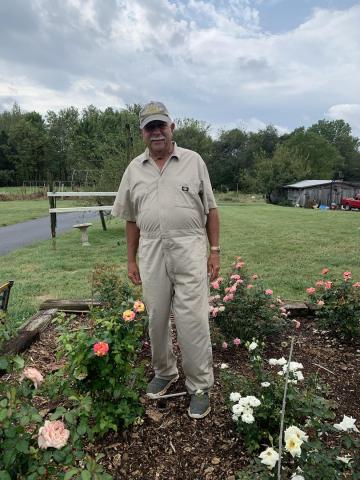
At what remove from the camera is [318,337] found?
11.6 feet

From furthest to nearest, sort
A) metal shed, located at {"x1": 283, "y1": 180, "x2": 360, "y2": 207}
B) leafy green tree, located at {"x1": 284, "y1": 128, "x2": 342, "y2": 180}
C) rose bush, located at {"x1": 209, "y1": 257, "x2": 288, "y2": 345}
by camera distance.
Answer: leafy green tree, located at {"x1": 284, "y1": 128, "x2": 342, "y2": 180} < metal shed, located at {"x1": 283, "y1": 180, "x2": 360, "y2": 207} < rose bush, located at {"x1": 209, "y1": 257, "x2": 288, "y2": 345}

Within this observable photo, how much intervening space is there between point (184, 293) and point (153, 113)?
108 centimetres

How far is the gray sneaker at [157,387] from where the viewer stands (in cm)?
263

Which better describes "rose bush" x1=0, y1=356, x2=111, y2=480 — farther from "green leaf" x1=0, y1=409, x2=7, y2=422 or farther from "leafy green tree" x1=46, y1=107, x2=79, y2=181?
"leafy green tree" x1=46, y1=107, x2=79, y2=181

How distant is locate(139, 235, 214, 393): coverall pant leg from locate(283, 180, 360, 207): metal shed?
1411 inches

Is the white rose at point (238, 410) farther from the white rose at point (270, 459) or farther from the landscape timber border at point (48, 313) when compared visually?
the landscape timber border at point (48, 313)

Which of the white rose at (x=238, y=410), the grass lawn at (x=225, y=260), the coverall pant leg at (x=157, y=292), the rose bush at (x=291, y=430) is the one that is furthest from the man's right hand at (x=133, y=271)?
→ the grass lawn at (x=225, y=260)

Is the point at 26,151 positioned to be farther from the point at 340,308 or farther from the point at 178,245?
the point at 178,245

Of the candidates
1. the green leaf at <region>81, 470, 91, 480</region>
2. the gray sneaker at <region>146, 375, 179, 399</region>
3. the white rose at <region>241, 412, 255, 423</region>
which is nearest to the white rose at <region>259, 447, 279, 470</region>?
the white rose at <region>241, 412, 255, 423</region>

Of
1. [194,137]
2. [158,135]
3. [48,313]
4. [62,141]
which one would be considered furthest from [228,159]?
[158,135]

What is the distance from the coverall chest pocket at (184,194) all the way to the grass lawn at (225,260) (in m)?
2.47

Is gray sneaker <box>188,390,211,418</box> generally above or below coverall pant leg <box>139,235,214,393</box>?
below

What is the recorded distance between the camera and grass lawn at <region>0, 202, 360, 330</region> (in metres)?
5.24

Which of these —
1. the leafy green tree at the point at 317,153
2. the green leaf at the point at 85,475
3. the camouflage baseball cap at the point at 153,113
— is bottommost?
the green leaf at the point at 85,475
